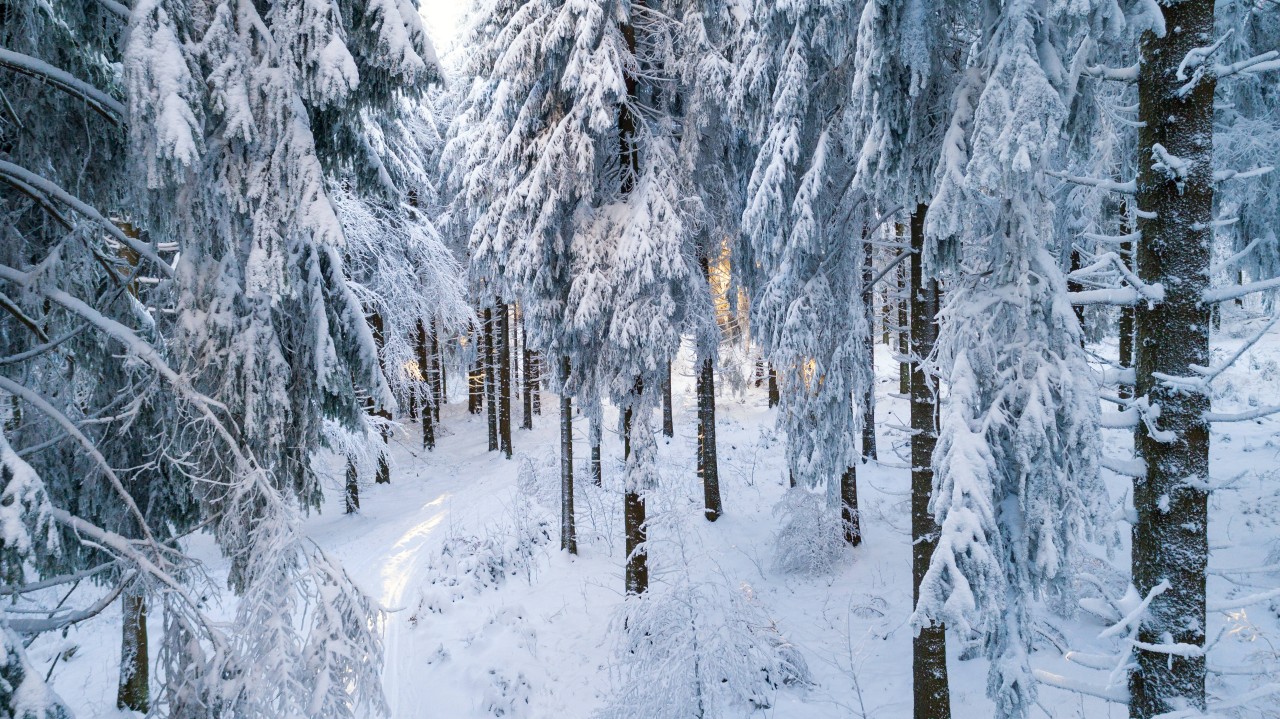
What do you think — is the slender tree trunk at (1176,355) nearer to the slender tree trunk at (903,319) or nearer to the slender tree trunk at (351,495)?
the slender tree trunk at (903,319)

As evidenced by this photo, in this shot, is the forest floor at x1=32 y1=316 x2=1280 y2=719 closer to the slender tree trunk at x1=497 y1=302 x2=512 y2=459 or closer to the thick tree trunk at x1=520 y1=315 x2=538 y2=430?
the slender tree trunk at x1=497 y1=302 x2=512 y2=459

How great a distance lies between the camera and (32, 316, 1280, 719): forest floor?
25.9 feet

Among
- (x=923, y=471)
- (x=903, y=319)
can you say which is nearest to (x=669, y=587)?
(x=923, y=471)

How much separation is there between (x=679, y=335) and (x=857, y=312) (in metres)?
2.91

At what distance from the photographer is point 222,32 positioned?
15.4 feet

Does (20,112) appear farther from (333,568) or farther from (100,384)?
(333,568)

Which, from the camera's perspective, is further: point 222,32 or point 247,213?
point 247,213

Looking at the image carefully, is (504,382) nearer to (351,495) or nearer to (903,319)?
(351,495)

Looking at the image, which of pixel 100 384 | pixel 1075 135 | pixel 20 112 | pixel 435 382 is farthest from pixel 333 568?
pixel 435 382

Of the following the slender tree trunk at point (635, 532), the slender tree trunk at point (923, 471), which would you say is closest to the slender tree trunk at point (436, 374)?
the slender tree trunk at point (635, 532)

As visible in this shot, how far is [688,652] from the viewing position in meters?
6.96

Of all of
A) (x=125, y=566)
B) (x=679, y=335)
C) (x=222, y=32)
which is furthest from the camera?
(x=679, y=335)

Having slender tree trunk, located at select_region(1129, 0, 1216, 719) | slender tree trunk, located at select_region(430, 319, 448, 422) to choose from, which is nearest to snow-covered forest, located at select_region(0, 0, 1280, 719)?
slender tree trunk, located at select_region(1129, 0, 1216, 719)

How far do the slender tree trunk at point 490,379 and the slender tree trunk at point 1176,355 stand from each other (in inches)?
747
